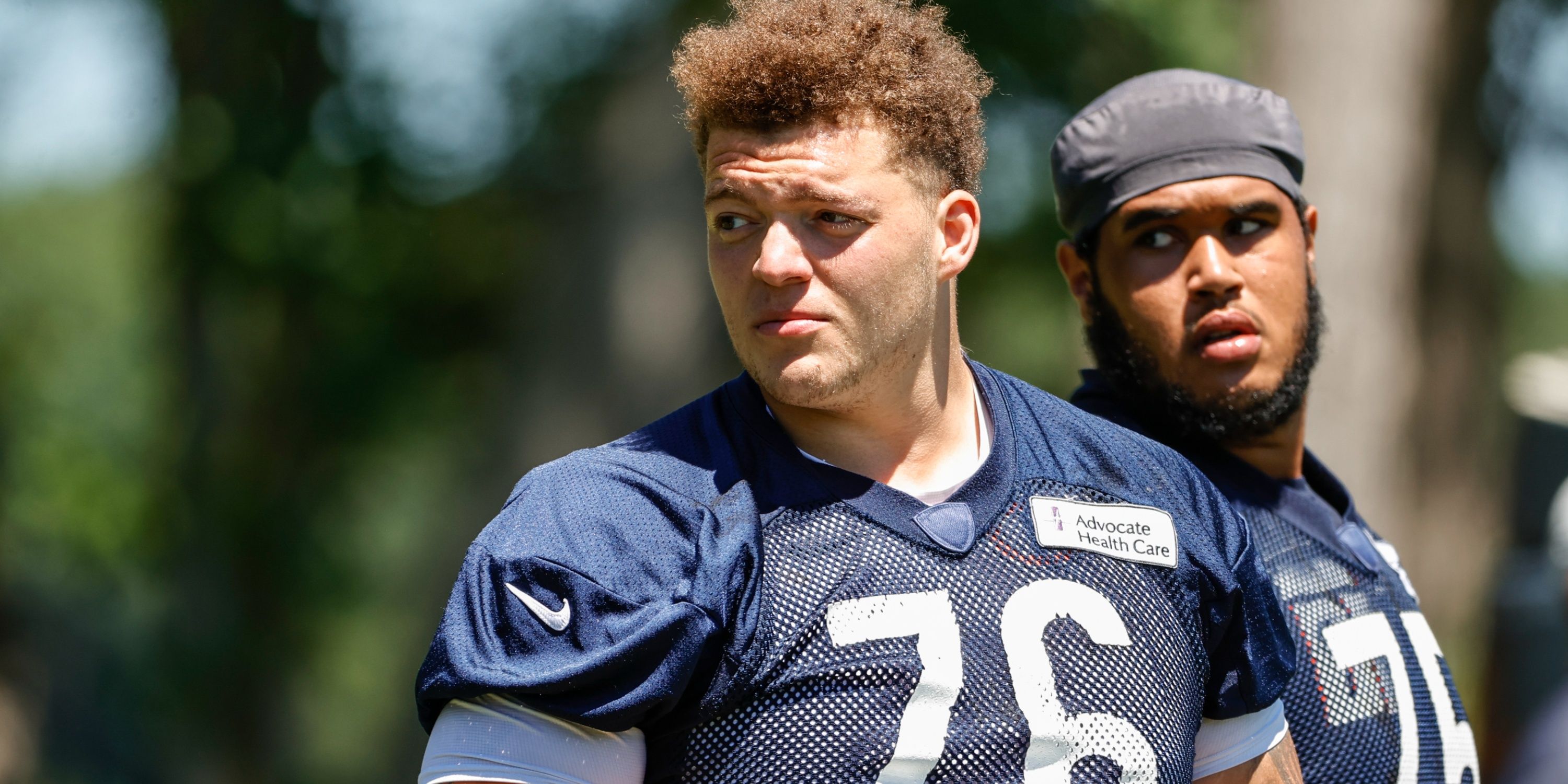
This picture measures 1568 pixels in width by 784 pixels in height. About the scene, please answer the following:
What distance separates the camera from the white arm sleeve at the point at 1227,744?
2.51 m

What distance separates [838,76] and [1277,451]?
1240mm

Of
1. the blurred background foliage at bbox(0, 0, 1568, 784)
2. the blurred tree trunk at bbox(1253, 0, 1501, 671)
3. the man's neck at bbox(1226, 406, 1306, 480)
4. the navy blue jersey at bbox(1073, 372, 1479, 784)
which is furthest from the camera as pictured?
the blurred background foliage at bbox(0, 0, 1568, 784)

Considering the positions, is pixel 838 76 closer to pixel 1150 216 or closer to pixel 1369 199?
pixel 1150 216

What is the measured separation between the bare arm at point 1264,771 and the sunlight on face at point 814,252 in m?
0.86

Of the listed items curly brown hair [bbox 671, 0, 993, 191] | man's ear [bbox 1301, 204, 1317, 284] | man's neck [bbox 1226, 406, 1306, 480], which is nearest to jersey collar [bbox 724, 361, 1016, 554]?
curly brown hair [bbox 671, 0, 993, 191]

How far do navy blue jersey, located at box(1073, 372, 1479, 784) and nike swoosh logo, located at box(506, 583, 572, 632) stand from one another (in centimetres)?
122

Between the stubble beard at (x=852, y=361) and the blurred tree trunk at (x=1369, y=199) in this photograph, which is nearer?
the stubble beard at (x=852, y=361)

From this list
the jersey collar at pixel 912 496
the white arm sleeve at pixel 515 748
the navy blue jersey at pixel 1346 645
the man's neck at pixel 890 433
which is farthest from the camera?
the navy blue jersey at pixel 1346 645

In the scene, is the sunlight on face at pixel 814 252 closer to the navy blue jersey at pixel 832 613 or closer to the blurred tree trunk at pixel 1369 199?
the navy blue jersey at pixel 832 613

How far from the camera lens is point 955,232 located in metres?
2.50

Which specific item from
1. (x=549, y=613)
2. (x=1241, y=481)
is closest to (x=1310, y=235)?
(x=1241, y=481)

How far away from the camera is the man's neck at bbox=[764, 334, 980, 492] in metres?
2.38

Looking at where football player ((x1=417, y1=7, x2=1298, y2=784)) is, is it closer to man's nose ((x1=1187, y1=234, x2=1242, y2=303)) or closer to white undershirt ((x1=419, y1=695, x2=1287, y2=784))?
white undershirt ((x1=419, y1=695, x2=1287, y2=784))

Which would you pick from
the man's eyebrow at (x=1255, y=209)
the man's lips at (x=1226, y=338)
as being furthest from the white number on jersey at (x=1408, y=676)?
the man's eyebrow at (x=1255, y=209)
